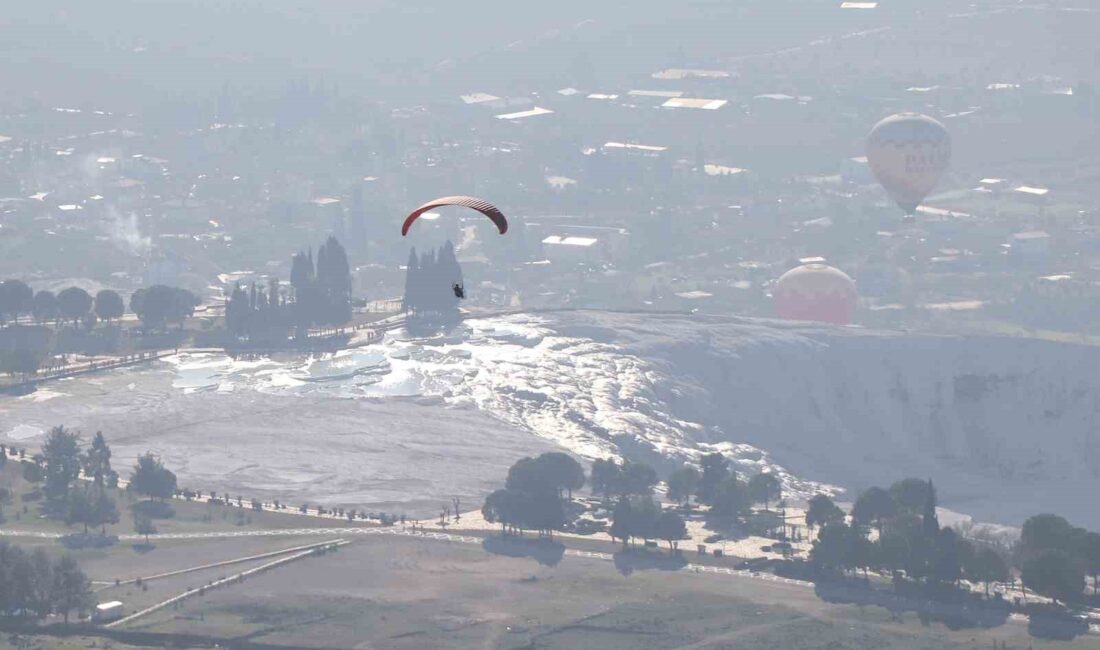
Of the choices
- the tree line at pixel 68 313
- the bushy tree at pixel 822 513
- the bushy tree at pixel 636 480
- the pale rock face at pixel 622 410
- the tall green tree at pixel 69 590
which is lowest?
the tall green tree at pixel 69 590

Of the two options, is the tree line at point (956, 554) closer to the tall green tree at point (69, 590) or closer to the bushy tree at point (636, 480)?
the bushy tree at point (636, 480)

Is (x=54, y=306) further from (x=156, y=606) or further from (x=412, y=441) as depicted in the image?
(x=156, y=606)

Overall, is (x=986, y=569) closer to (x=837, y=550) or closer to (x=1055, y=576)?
(x=1055, y=576)

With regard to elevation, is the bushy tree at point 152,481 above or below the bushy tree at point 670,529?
above

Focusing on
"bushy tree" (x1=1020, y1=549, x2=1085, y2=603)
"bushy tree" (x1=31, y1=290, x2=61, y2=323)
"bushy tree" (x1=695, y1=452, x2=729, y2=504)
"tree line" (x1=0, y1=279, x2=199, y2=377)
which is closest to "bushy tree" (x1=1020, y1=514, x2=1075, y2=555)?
"bushy tree" (x1=1020, y1=549, x2=1085, y2=603)

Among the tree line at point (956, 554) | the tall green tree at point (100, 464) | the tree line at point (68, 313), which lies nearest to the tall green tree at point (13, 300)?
the tree line at point (68, 313)

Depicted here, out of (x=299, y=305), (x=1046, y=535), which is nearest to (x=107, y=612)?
(x=1046, y=535)

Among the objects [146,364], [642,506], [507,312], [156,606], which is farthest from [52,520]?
[507,312]
